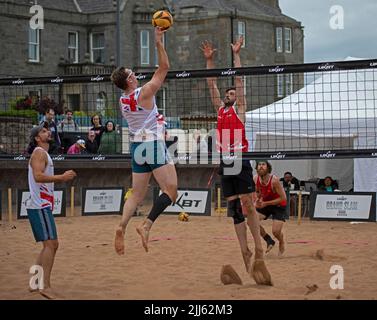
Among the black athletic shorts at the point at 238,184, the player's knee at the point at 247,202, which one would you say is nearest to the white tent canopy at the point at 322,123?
the black athletic shorts at the point at 238,184

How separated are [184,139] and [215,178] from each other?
1.36 meters

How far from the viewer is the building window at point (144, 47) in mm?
43188

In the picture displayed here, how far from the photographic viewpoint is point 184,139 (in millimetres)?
20344

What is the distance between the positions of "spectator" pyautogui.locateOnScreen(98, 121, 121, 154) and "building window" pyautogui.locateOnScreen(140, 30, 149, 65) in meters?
26.5

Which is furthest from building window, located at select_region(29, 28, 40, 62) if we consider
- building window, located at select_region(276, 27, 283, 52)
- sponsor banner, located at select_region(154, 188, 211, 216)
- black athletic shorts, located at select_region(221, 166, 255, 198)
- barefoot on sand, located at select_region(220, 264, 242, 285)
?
barefoot on sand, located at select_region(220, 264, 242, 285)

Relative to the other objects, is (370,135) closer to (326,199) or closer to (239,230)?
(326,199)

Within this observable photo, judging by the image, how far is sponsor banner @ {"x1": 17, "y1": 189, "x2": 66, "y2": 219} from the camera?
1666 centimetres

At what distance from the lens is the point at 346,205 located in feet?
54.0

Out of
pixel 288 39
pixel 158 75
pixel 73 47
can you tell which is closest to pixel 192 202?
pixel 158 75

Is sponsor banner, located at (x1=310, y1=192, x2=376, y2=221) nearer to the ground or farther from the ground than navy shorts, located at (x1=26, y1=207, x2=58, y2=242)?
nearer to the ground

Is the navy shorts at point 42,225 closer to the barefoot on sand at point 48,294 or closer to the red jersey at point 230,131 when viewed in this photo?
the barefoot on sand at point 48,294

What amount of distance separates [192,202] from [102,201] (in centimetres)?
201

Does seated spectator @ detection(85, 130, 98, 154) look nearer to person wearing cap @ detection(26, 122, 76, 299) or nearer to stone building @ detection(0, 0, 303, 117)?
person wearing cap @ detection(26, 122, 76, 299)

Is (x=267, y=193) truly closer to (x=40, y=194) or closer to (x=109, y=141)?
(x=40, y=194)
